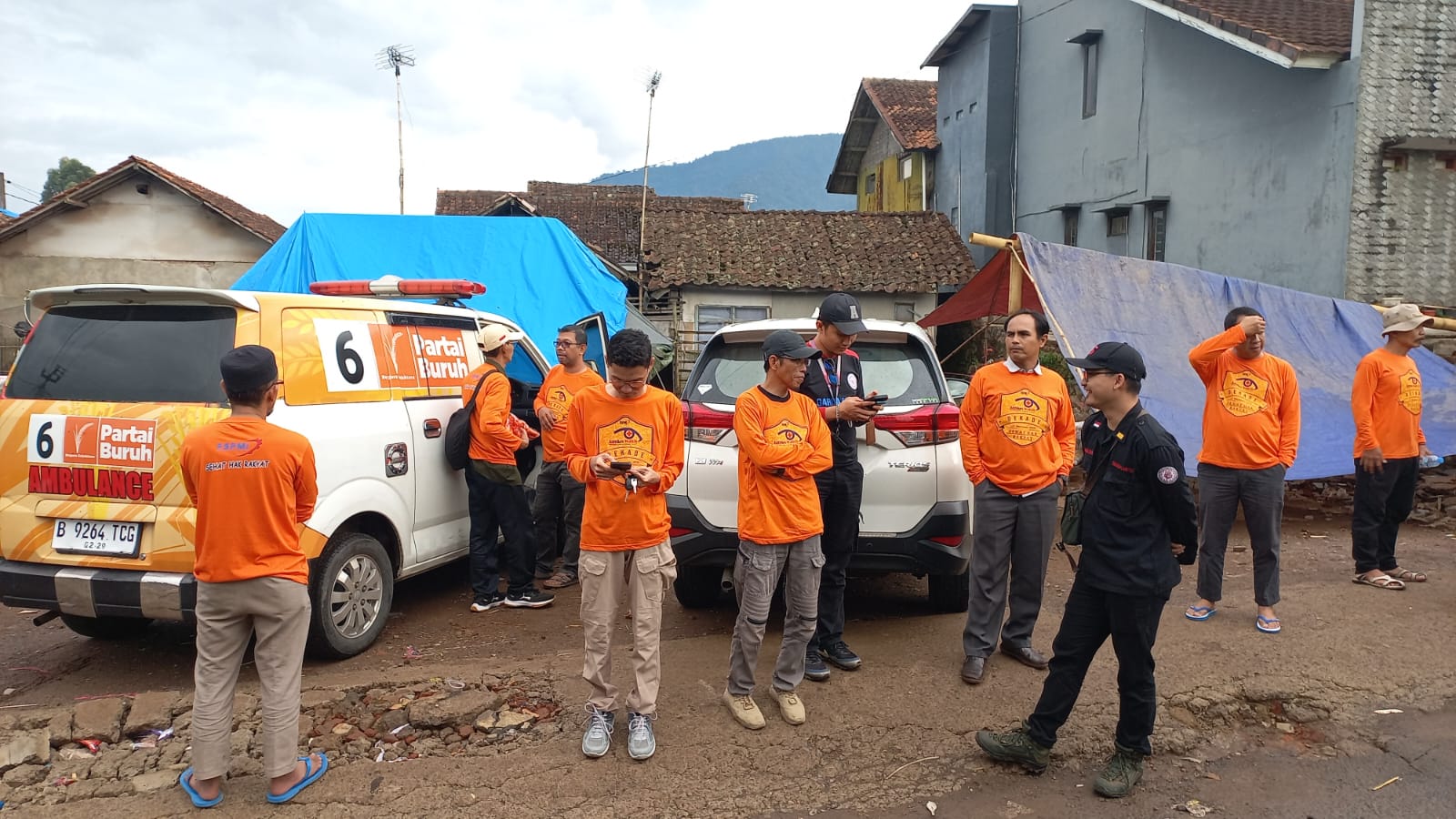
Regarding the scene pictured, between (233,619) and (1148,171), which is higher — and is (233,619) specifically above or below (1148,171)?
below

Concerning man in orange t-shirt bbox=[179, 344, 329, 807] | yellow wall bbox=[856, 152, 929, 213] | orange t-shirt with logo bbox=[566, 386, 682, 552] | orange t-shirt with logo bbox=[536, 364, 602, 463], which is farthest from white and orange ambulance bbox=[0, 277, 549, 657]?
yellow wall bbox=[856, 152, 929, 213]

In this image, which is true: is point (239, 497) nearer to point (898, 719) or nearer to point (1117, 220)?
point (898, 719)

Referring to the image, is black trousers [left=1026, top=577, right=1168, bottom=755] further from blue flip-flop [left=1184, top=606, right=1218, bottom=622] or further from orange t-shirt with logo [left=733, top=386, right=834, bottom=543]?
blue flip-flop [left=1184, top=606, right=1218, bottom=622]

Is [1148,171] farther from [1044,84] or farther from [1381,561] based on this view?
[1381,561]

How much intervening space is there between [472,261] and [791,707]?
9371mm

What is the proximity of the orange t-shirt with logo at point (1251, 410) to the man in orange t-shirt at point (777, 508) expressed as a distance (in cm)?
272

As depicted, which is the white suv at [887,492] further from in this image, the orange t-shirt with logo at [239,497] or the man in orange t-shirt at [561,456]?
the orange t-shirt with logo at [239,497]

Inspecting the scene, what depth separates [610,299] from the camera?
11.9m

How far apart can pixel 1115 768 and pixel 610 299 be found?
961cm

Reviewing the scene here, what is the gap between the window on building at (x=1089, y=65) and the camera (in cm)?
1648

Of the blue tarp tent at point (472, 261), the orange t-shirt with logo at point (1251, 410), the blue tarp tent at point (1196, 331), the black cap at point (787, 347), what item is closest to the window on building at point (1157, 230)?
the blue tarp tent at point (1196, 331)

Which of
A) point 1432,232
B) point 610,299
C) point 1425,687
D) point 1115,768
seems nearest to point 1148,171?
point 1432,232

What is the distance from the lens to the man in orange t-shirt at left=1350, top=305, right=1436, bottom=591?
589 cm

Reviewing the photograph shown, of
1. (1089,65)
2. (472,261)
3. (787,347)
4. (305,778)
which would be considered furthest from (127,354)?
Result: (1089,65)
